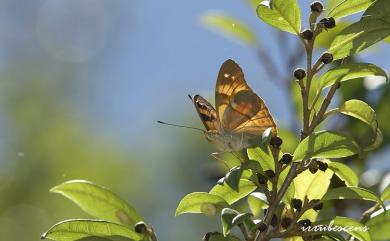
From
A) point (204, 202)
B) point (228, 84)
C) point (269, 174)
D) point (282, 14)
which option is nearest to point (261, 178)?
point (269, 174)

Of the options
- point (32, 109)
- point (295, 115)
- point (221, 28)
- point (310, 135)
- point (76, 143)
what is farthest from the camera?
point (32, 109)

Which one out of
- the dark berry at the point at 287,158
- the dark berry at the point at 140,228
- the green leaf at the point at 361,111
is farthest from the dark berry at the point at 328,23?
the dark berry at the point at 140,228

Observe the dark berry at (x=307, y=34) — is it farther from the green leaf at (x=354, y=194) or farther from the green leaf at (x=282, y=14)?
the green leaf at (x=354, y=194)

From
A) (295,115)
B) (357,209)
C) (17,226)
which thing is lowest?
(17,226)

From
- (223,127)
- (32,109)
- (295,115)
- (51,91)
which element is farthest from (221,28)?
(51,91)

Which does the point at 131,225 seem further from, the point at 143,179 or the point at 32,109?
the point at 32,109

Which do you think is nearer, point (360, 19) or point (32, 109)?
point (360, 19)
